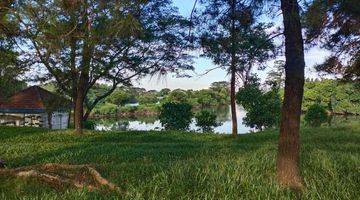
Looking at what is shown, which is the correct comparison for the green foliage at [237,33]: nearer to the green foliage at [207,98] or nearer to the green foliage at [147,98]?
the green foliage at [207,98]

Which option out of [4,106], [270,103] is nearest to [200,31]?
[270,103]

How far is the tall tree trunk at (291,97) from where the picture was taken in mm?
9447

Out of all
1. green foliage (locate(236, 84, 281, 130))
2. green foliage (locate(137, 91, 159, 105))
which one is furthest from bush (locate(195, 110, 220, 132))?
green foliage (locate(137, 91, 159, 105))

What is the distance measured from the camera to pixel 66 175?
9.09m

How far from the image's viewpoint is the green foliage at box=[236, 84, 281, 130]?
4003 cm

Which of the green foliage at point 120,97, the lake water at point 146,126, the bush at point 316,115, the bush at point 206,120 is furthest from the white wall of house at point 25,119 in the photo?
the green foliage at point 120,97

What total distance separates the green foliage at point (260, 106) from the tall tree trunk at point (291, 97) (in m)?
30.2

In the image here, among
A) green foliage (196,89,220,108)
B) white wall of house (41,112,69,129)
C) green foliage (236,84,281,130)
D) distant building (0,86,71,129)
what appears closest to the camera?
green foliage (236,84,281,130)

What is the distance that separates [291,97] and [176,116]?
31031 millimetres

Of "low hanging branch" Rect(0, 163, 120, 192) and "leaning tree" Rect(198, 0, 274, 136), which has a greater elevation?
"leaning tree" Rect(198, 0, 274, 136)

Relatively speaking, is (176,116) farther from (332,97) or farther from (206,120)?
(332,97)

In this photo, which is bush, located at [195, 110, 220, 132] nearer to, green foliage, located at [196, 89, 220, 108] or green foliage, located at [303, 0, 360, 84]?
green foliage, located at [303, 0, 360, 84]

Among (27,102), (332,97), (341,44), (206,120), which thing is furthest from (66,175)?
(332,97)

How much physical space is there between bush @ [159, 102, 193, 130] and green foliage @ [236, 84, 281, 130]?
18.6 feet
